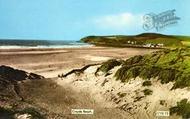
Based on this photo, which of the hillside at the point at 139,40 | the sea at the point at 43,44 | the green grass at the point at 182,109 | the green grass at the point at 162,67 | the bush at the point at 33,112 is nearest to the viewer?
the bush at the point at 33,112

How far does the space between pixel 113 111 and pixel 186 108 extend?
6.41 ft

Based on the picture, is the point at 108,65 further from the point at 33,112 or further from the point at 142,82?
the point at 33,112

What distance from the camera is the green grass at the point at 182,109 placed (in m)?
12.0

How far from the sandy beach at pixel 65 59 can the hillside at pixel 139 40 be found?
28 centimetres

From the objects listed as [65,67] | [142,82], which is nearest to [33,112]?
[65,67]

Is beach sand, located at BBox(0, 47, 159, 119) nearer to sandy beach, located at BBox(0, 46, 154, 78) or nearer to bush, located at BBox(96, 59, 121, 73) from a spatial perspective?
sandy beach, located at BBox(0, 46, 154, 78)

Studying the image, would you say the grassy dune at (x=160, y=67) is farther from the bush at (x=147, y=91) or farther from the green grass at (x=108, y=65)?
the bush at (x=147, y=91)

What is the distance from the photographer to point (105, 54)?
1454 cm

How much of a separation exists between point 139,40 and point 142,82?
1.37 meters

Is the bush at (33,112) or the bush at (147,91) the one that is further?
the bush at (147,91)

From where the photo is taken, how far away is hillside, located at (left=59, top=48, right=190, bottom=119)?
495 inches

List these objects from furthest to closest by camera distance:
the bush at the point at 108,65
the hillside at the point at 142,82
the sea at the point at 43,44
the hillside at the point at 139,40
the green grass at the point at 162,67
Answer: the bush at the point at 108,65 < the sea at the point at 43,44 < the hillside at the point at 139,40 < the green grass at the point at 162,67 < the hillside at the point at 142,82

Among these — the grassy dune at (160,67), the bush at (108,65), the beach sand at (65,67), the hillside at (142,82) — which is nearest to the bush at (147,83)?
the hillside at (142,82)

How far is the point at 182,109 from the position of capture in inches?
479
